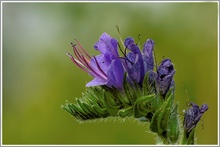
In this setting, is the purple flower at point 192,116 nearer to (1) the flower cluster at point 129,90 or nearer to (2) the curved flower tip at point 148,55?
(1) the flower cluster at point 129,90

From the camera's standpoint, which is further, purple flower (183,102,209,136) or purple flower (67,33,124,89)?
purple flower (183,102,209,136)

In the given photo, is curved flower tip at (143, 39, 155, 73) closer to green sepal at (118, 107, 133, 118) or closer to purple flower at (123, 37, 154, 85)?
purple flower at (123, 37, 154, 85)

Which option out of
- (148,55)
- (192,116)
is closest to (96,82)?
(148,55)

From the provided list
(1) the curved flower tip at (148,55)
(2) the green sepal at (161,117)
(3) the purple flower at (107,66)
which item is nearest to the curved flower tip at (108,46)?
(3) the purple flower at (107,66)

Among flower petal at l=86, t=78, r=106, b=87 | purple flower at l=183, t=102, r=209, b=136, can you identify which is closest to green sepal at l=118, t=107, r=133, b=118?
flower petal at l=86, t=78, r=106, b=87

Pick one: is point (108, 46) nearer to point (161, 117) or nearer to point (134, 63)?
point (134, 63)

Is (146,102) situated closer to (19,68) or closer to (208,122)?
(208,122)

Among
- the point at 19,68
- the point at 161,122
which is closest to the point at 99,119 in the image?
the point at 161,122
